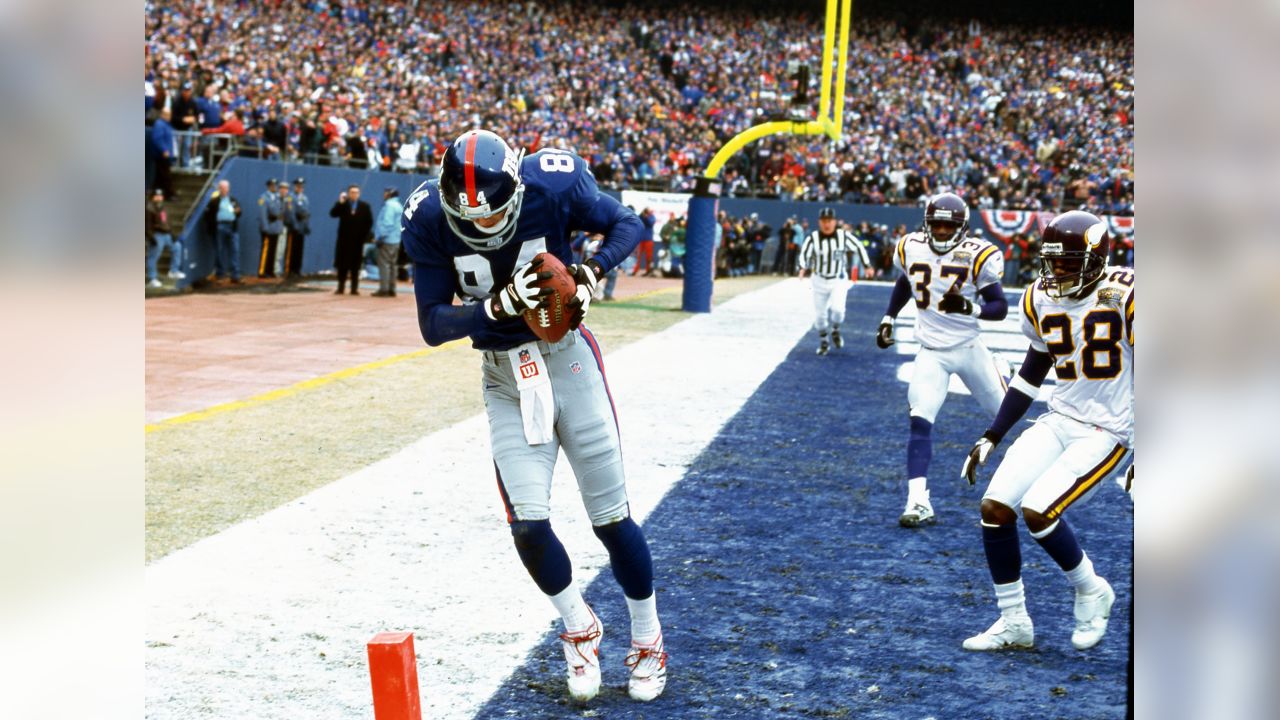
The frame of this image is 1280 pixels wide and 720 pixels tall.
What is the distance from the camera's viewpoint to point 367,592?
5.18 m

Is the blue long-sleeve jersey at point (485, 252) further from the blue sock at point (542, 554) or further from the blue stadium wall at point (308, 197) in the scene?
the blue stadium wall at point (308, 197)

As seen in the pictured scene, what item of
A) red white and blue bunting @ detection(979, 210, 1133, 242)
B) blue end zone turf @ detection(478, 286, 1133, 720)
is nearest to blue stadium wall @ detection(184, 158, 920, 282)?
blue end zone turf @ detection(478, 286, 1133, 720)

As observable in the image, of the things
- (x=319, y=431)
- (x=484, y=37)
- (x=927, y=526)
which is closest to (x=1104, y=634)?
(x=927, y=526)

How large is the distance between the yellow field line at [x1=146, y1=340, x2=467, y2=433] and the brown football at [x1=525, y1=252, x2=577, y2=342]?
5389 millimetres

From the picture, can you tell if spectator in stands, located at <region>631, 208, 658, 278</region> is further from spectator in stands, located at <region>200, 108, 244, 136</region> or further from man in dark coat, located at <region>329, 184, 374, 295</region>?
spectator in stands, located at <region>200, 108, 244, 136</region>

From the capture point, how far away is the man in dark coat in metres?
18.3

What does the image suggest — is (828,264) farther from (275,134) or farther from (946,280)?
(275,134)

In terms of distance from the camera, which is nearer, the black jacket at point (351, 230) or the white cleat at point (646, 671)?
the white cleat at point (646, 671)

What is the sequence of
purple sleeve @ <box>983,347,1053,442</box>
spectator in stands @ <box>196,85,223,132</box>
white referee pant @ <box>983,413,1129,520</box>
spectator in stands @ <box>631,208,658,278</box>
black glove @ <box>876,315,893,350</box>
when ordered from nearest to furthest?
white referee pant @ <box>983,413,1129,520</box> → purple sleeve @ <box>983,347,1053,442</box> → black glove @ <box>876,315,893,350</box> → spectator in stands @ <box>196,85,223,132</box> → spectator in stands @ <box>631,208,658,278</box>

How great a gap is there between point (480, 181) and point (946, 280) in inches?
164

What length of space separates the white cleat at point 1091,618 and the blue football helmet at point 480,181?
2706 mm

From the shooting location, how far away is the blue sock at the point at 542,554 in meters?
3.96

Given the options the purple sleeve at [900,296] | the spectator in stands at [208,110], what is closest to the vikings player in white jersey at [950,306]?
the purple sleeve at [900,296]
